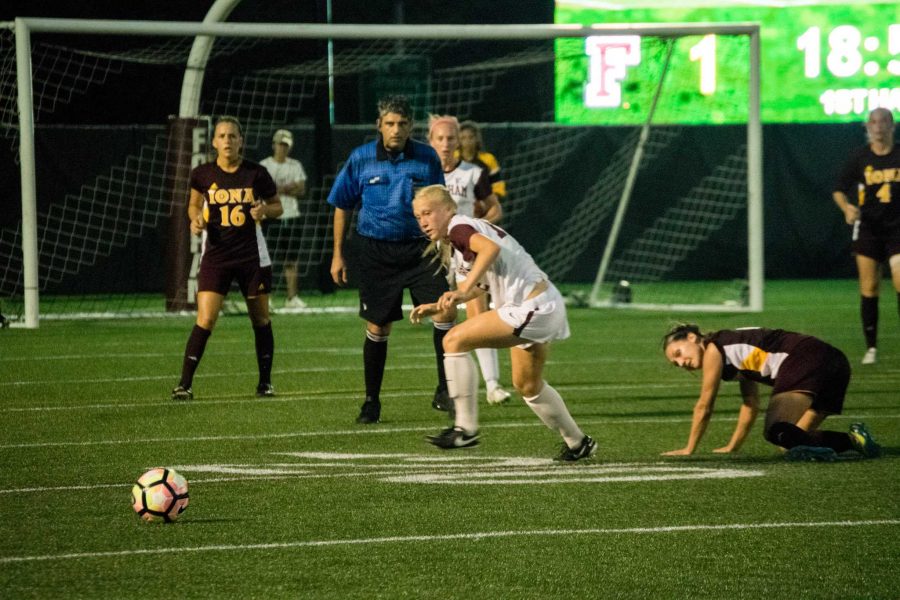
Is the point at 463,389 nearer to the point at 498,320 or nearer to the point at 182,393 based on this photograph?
the point at 498,320

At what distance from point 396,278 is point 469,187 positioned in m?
2.02

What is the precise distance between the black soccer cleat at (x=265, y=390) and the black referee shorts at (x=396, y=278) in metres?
1.46

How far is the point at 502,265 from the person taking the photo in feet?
25.5

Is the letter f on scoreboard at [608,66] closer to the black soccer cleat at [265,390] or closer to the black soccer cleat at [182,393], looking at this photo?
the black soccer cleat at [265,390]

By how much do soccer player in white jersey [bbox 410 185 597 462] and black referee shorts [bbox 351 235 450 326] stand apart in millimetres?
1792

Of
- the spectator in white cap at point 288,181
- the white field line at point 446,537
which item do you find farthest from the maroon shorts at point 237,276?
the spectator in white cap at point 288,181

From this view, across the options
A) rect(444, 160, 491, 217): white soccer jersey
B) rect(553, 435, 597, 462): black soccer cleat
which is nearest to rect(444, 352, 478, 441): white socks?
rect(553, 435, 597, 462): black soccer cleat

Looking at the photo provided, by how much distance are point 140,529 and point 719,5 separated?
21015 mm

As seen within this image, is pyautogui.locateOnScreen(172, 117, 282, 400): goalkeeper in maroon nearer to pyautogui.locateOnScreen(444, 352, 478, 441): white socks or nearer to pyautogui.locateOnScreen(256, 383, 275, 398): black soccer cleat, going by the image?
pyautogui.locateOnScreen(256, 383, 275, 398): black soccer cleat

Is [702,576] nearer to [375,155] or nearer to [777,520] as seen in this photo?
[777,520]

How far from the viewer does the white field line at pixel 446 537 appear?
576 cm

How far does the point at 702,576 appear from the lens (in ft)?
17.9

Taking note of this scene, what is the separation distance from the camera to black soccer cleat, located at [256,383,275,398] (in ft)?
35.8

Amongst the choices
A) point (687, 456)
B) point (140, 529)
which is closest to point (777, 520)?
point (687, 456)
